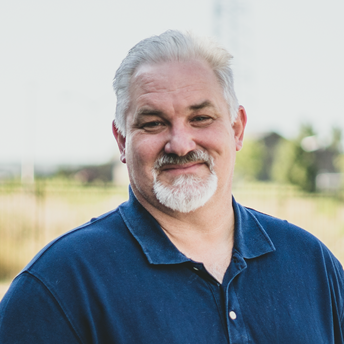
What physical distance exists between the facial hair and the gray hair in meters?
0.27

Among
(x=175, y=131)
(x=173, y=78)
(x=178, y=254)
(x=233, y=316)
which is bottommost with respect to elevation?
(x=233, y=316)

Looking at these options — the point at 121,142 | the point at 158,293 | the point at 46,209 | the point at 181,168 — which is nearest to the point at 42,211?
the point at 46,209

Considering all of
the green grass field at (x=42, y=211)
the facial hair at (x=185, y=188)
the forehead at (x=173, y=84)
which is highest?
the forehead at (x=173, y=84)

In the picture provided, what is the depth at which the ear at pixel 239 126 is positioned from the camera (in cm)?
197

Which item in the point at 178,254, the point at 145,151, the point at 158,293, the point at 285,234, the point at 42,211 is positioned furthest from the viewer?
the point at 42,211

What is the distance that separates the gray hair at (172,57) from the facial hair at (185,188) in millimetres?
273

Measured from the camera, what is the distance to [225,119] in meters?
1.80

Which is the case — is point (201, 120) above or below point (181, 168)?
above

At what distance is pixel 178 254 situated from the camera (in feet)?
5.22

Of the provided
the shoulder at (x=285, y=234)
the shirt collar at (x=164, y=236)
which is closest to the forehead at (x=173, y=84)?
the shirt collar at (x=164, y=236)

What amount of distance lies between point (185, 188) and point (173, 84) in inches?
16.5

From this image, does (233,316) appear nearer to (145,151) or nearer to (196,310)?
(196,310)

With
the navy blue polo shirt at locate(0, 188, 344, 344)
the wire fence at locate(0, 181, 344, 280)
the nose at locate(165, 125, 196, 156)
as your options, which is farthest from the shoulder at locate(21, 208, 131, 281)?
the wire fence at locate(0, 181, 344, 280)

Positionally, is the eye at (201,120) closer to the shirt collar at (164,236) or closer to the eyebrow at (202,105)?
the eyebrow at (202,105)
